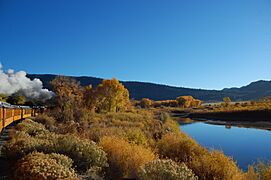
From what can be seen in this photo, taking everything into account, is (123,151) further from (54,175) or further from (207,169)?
(54,175)

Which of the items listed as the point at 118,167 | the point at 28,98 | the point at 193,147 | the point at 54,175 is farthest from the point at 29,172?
the point at 28,98

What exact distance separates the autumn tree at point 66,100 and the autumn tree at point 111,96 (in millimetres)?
6628

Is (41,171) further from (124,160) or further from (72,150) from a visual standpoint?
(124,160)

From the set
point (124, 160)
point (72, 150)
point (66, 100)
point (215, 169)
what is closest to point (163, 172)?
point (124, 160)

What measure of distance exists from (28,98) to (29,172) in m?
51.9

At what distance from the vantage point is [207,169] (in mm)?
9578

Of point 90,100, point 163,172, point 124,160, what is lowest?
point 124,160

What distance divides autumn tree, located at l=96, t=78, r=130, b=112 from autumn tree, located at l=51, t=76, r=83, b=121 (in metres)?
6.63

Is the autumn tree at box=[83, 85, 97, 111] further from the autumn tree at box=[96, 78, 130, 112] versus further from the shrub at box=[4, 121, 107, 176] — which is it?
the shrub at box=[4, 121, 107, 176]

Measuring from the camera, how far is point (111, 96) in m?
55.6

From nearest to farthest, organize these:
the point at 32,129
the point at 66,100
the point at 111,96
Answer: the point at 32,129 < the point at 66,100 < the point at 111,96

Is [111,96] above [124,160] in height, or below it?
above

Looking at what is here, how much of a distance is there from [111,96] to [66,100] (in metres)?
23.6

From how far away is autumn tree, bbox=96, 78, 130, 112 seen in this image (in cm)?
5241
